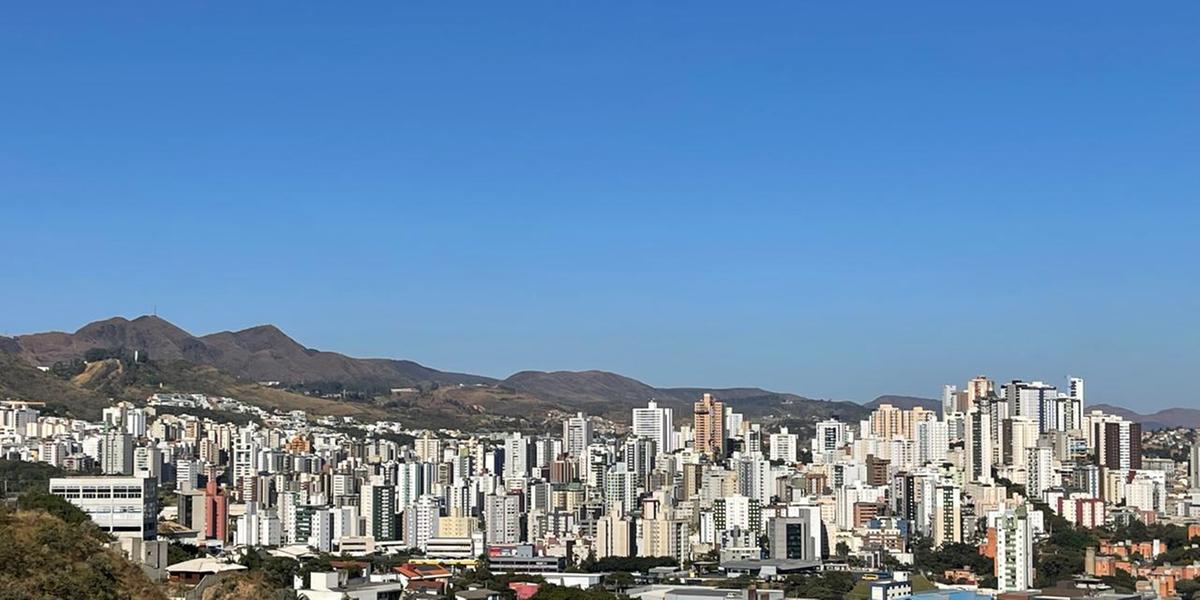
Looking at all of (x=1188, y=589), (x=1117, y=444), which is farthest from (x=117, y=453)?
(x=1117, y=444)

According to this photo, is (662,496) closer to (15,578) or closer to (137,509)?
(137,509)

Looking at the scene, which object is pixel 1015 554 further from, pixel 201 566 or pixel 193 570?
pixel 193 570

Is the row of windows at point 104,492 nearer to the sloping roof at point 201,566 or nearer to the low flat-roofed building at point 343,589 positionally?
the low flat-roofed building at point 343,589

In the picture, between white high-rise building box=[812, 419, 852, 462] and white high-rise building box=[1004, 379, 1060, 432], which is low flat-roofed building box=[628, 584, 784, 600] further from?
white high-rise building box=[812, 419, 852, 462]

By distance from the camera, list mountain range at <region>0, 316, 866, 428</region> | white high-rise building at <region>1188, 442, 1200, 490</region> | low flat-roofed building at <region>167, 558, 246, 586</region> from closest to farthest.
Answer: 1. low flat-roofed building at <region>167, 558, 246, 586</region>
2. white high-rise building at <region>1188, 442, 1200, 490</region>
3. mountain range at <region>0, 316, 866, 428</region>

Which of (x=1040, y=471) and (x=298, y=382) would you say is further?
(x=298, y=382)

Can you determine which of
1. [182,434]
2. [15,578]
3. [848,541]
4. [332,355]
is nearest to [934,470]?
[848,541]

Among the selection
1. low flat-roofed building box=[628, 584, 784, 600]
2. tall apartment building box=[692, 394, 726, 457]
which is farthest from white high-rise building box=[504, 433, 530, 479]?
low flat-roofed building box=[628, 584, 784, 600]
